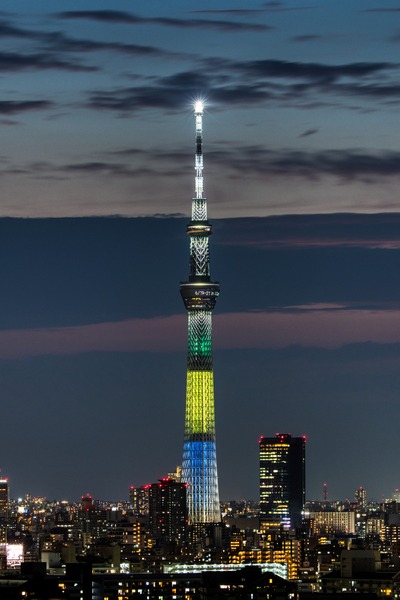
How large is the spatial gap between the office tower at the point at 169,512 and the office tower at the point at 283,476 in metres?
18.3

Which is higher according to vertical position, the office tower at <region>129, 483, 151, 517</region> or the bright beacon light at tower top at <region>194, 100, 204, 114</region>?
the bright beacon light at tower top at <region>194, 100, 204, 114</region>

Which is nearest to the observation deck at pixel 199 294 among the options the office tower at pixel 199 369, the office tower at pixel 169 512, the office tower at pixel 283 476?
the office tower at pixel 199 369

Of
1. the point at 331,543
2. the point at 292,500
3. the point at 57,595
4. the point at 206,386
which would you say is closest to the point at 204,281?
the point at 206,386

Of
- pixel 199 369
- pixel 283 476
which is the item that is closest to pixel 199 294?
pixel 199 369

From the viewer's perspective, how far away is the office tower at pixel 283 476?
11519cm

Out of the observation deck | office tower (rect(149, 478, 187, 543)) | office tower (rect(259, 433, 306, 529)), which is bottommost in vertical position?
office tower (rect(149, 478, 187, 543))

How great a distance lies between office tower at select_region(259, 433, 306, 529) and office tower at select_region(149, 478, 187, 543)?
1827 centimetres

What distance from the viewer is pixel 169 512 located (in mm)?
93750

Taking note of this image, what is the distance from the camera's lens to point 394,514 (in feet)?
375

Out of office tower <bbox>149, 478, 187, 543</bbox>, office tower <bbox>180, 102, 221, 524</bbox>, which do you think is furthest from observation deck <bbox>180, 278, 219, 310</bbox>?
office tower <bbox>149, 478, 187, 543</bbox>

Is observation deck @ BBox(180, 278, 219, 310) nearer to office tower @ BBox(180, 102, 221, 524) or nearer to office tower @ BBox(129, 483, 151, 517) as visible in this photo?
office tower @ BBox(180, 102, 221, 524)

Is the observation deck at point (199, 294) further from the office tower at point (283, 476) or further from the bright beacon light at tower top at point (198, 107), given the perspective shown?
the office tower at point (283, 476)

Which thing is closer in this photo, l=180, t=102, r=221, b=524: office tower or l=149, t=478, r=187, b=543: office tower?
l=180, t=102, r=221, b=524: office tower

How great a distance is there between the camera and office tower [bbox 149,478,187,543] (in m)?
92.4
